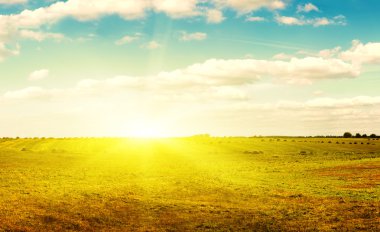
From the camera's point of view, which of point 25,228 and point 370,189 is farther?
point 370,189

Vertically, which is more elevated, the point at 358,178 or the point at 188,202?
the point at 358,178

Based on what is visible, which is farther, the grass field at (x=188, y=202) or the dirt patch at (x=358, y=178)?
the dirt patch at (x=358, y=178)

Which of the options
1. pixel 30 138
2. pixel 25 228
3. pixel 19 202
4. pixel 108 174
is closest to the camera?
pixel 25 228

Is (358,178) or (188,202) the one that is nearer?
(188,202)

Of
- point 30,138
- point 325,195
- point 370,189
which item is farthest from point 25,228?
point 30,138

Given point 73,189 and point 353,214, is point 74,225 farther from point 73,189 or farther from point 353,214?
point 353,214

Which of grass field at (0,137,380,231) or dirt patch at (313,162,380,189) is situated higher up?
dirt patch at (313,162,380,189)

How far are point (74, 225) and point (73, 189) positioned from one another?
12491mm

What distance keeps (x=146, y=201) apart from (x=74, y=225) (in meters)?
7.71

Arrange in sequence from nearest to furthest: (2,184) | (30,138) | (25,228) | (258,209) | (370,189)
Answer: (25,228) < (258,209) < (370,189) < (2,184) < (30,138)

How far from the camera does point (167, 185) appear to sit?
37.0m

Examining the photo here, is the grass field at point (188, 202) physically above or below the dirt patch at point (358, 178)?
below

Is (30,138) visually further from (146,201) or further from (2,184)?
(146,201)

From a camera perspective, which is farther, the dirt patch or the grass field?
the dirt patch
